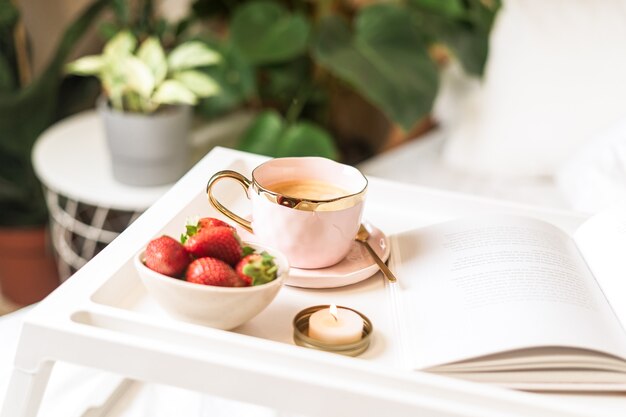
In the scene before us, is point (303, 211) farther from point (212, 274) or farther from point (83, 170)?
point (83, 170)

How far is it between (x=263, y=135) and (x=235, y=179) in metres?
0.86

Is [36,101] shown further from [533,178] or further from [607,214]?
[607,214]

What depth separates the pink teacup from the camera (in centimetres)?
73

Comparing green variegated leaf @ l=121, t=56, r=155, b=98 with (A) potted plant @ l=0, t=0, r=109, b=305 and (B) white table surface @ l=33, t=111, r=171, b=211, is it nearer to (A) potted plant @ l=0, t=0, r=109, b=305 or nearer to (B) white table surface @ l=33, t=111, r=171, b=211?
(B) white table surface @ l=33, t=111, r=171, b=211

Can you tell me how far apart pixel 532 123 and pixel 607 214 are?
0.73 m

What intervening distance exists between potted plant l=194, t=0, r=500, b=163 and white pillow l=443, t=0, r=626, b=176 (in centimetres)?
9

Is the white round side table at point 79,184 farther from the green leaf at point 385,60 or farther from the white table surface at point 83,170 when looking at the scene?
the green leaf at point 385,60

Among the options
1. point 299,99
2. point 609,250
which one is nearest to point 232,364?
point 609,250

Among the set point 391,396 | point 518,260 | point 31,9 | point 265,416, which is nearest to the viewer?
point 391,396

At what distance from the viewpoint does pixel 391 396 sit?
58cm

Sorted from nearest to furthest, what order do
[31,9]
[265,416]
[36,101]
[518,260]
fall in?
[518,260], [265,416], [36,101], [31,9]

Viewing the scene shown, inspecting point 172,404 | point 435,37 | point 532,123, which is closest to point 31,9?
point 435,37

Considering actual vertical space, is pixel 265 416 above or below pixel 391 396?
below

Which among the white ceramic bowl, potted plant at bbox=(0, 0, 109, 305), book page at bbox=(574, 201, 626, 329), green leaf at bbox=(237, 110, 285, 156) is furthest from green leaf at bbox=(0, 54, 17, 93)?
book page at bbox=(574, 201, 626, 329)
